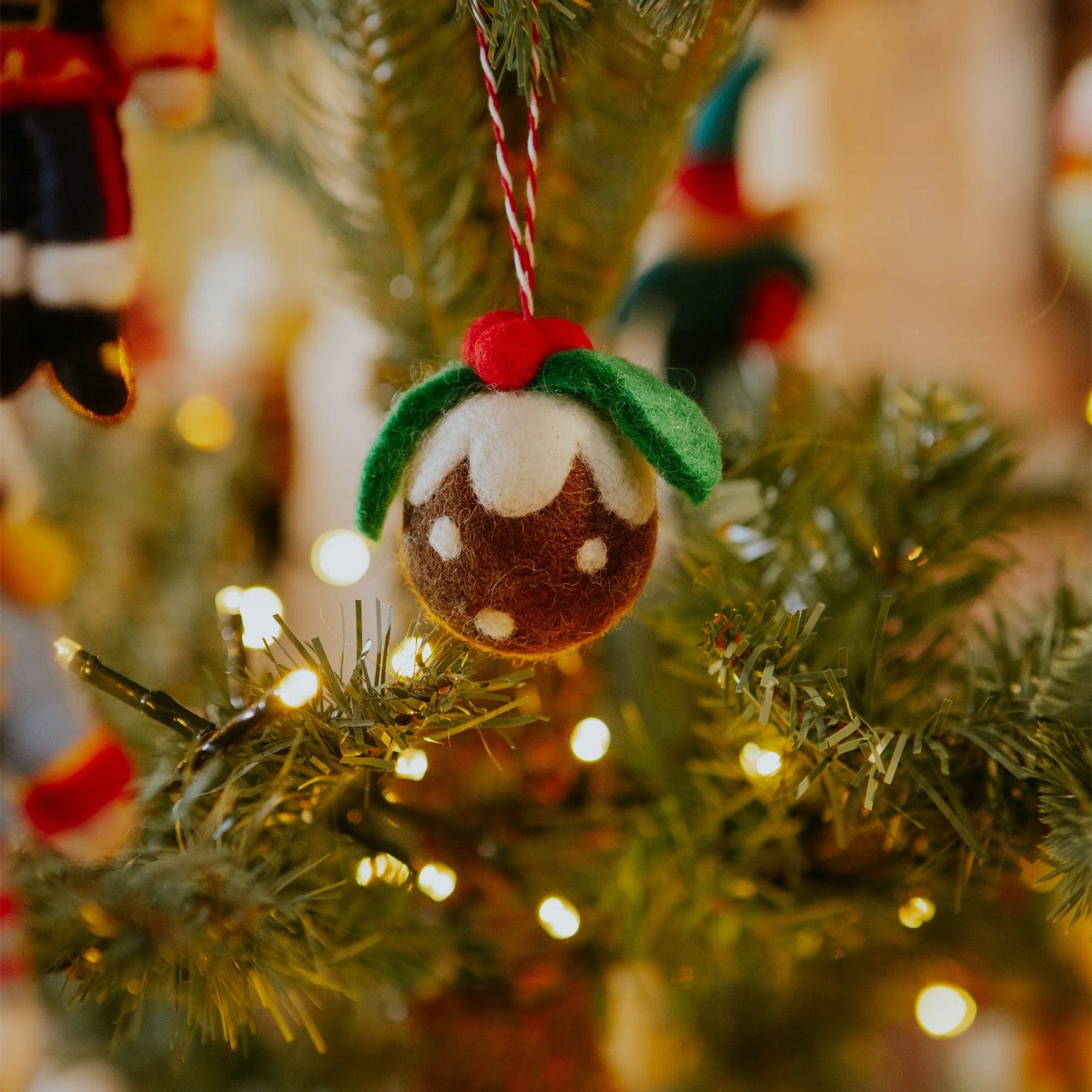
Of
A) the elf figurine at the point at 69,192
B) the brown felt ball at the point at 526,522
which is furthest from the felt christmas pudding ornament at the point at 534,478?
the elf figurine at the point at 69,192

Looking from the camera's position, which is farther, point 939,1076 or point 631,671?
point 939,1076

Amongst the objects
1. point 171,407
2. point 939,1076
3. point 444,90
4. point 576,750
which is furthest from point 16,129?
point 939,1076

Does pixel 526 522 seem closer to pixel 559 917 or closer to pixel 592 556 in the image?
pixel 592 556

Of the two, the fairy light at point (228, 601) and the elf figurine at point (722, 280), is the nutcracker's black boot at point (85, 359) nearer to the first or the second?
the fairy light at point (228, 601)

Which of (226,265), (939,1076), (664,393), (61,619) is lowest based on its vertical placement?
(939,1076)

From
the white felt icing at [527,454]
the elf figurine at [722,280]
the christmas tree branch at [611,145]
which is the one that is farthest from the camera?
the elf figurine at [722,280]

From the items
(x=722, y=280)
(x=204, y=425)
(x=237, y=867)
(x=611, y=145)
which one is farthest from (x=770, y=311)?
(x=237, y=867)

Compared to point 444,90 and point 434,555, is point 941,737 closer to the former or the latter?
point 434,555
